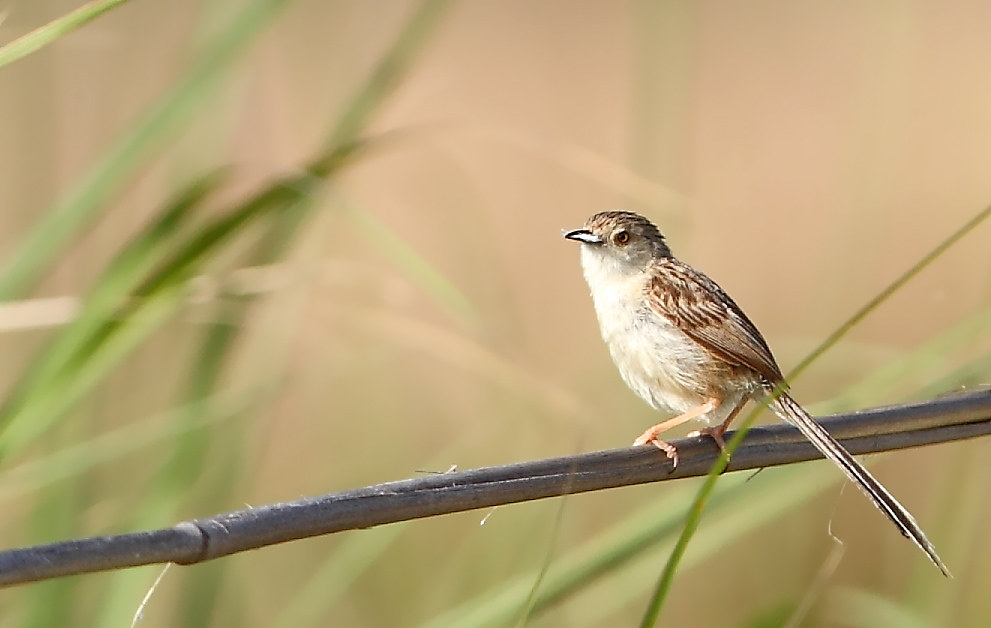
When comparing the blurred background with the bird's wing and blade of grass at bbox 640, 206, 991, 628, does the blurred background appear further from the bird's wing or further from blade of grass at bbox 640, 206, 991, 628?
blade of grass at bbox 640, 206, 991, 628

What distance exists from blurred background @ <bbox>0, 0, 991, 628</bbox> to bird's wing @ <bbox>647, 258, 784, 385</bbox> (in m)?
0.10

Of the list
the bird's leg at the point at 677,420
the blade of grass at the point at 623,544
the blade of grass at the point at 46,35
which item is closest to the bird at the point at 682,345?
the bird's leg at the point at 677,420

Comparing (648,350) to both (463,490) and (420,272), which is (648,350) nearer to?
(420,272)

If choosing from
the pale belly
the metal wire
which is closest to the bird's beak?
the pale belly

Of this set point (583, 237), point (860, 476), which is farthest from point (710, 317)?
point (860, 476)

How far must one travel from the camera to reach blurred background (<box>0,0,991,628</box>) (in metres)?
2.31

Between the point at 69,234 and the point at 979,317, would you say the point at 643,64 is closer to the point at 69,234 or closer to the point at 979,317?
the point at 979,317

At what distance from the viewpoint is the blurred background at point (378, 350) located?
2307mm

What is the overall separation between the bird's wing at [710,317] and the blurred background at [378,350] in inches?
4.1

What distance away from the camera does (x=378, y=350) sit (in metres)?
3.18

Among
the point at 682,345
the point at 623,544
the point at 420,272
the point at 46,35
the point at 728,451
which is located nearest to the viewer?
the point at 728,451

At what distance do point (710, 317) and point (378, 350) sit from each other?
0.88m

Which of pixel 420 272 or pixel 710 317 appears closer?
pixel 420 272

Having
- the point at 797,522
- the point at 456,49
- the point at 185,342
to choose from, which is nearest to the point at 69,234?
the point at 185,342
